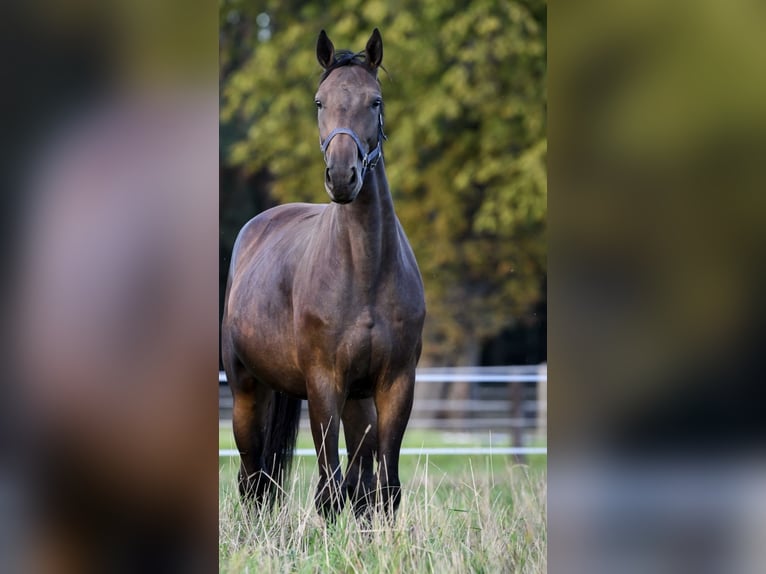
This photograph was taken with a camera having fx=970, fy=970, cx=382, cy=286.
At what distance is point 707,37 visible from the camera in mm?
2758

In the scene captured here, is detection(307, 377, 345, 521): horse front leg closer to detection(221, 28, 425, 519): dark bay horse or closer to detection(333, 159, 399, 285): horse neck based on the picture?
detection(221, 28, 425, 519): dark bay horse

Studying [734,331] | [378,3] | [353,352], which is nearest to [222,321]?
[353,352]

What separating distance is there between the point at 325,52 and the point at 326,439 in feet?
4.68

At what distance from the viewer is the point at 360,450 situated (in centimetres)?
409

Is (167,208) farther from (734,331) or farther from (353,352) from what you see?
(734,331)

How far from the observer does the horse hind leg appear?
3.88 metres

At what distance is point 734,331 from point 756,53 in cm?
79

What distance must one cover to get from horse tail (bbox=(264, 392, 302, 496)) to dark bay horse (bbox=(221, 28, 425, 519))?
0.18 metres

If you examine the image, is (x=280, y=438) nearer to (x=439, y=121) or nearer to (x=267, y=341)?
(x=267, y=341)

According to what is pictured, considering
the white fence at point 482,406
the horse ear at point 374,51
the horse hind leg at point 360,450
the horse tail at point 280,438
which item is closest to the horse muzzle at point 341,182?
the horse ear at point 374,51

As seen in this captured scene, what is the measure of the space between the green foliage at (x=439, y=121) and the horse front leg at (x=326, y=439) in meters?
3.12

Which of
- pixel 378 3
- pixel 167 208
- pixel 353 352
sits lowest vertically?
pixel 353 352

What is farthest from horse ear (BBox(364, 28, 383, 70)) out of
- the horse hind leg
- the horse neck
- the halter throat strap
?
the horse hind leg

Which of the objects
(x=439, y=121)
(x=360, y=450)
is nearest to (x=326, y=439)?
(x=360, y=450)
